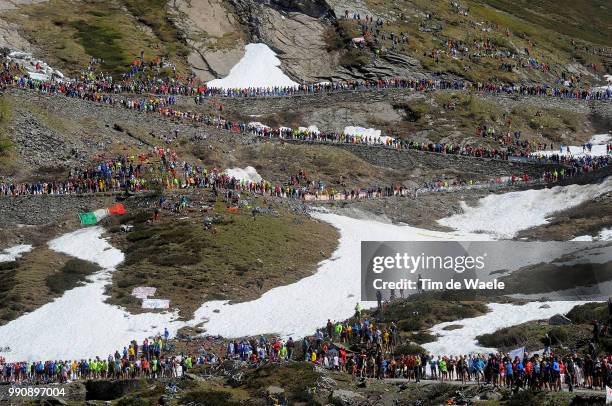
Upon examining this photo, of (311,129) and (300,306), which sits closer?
(300,306)

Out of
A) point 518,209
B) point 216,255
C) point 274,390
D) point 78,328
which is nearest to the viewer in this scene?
point 274,390

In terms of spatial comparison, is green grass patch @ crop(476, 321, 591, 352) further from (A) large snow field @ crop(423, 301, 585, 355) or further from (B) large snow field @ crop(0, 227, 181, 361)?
(B) large snow field @ crop(0, 227, 181, 361)

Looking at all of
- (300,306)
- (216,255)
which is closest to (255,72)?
(216,255)

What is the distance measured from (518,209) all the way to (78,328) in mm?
44917

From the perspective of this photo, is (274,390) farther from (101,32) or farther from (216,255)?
(101,32)

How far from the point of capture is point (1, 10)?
445 feet

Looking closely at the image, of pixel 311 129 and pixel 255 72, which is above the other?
pixel 255 72

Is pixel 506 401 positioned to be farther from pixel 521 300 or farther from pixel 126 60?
pixel 126 60

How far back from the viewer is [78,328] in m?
64.7

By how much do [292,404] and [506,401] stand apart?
31.3 ft

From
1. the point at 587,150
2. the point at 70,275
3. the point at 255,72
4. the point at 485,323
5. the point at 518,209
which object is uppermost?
the point at 255,72

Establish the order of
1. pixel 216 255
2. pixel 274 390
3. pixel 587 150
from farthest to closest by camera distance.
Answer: pixel 587 150
pixel 216 255
pixel 274 390

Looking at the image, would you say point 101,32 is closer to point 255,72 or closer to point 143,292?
point 255,72

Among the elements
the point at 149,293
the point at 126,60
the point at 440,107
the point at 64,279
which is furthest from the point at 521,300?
the point at 126,60
